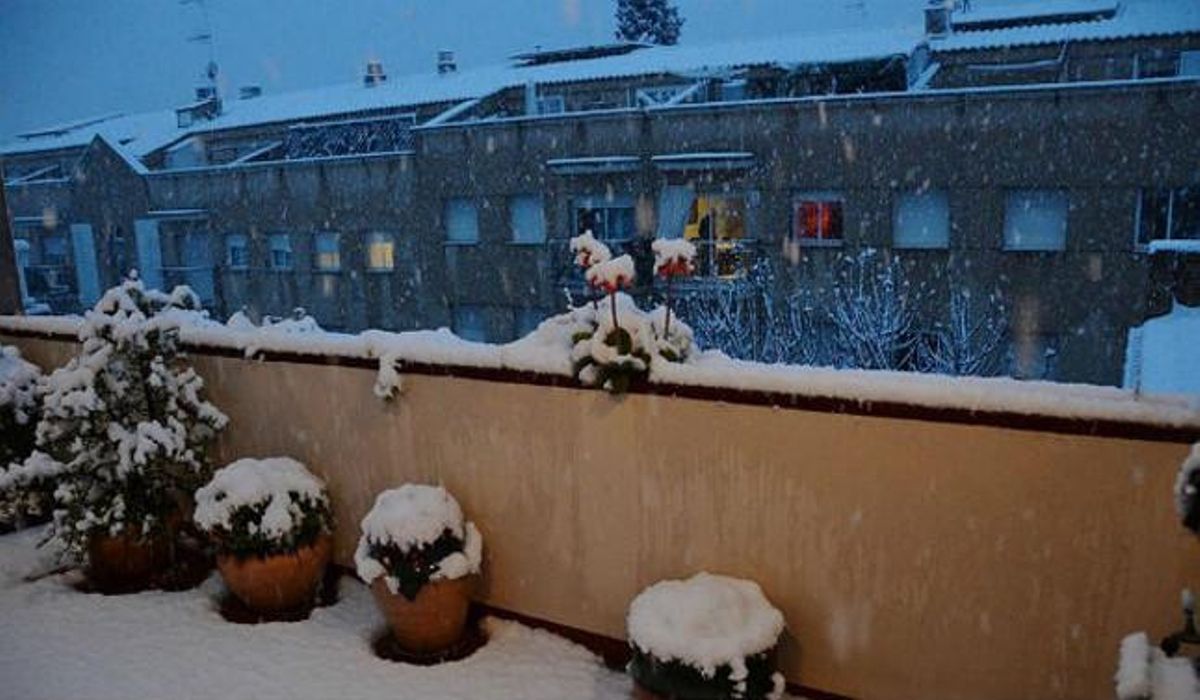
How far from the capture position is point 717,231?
752 inches

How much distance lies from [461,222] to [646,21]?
31.9m

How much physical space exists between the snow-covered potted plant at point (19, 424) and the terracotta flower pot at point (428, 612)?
8.59 feet

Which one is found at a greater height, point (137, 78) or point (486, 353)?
point (137, 78)

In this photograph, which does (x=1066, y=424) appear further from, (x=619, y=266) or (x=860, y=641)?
(x=619, y=266)

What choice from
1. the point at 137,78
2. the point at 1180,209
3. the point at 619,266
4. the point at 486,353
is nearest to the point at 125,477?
the point at 486,353

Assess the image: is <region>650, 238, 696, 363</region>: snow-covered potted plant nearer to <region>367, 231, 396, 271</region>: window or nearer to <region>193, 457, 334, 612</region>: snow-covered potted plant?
<region>193, 457, 334, 612</region>: snow-covered potted plant

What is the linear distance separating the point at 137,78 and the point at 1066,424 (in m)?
185

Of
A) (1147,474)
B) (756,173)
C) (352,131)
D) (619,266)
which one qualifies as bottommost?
(1147,474)

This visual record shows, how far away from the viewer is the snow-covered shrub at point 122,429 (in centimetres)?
490

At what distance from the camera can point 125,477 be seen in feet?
16.2

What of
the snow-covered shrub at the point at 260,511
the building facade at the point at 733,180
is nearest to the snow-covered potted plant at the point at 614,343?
the snow-covered shrub at the point at 260,511

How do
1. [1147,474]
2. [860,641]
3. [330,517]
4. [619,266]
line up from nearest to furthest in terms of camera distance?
[1147,474]
[860,641]
[619,266]
[330,517]

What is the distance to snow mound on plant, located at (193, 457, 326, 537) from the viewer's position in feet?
14.7

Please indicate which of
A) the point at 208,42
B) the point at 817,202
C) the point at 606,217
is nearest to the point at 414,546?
Answer: the point at 817,202
